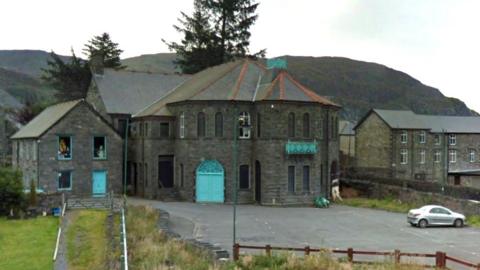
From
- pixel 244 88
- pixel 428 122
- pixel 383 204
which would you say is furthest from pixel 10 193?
pixel 428 122

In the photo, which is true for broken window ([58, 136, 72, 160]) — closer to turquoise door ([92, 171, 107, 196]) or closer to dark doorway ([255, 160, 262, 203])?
turquoise door ([92, 171, 107, 196])

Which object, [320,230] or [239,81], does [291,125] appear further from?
[320,230]

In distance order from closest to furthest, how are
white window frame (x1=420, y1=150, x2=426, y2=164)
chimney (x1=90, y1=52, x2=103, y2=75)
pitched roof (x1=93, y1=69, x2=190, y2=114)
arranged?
pitched roof (x1=93, y1=69, x2=190, y2=114), chimney (x1=90, y1=52, x2=103, y2=75), white window frame (x1=420, y1=150, x2=426, y2=164)

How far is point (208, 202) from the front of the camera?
47094 mm

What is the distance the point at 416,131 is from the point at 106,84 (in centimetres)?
3852

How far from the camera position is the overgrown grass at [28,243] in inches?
949

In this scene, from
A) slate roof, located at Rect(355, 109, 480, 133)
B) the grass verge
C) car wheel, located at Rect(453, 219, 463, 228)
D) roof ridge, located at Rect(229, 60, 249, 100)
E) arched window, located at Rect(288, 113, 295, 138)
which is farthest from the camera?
slate roof, located at Rect(355, 109, 480, 133)

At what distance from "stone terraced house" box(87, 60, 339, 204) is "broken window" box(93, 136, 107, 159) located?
12.7 feet

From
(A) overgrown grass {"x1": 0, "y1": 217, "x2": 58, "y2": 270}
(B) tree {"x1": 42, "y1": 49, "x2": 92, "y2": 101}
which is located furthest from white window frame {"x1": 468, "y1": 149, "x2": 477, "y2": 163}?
(A) overgrown grass {"x1": 0, "y1": 217, "x2": 58, "y2": 270}

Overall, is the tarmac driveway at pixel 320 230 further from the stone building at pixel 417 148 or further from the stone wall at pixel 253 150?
the stone building at pixel 417 148

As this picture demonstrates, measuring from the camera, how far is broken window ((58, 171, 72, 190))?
45875 millimetres

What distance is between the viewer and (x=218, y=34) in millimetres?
84812

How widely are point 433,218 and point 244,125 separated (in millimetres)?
17570

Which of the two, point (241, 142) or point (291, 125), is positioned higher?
point (291, 125)
